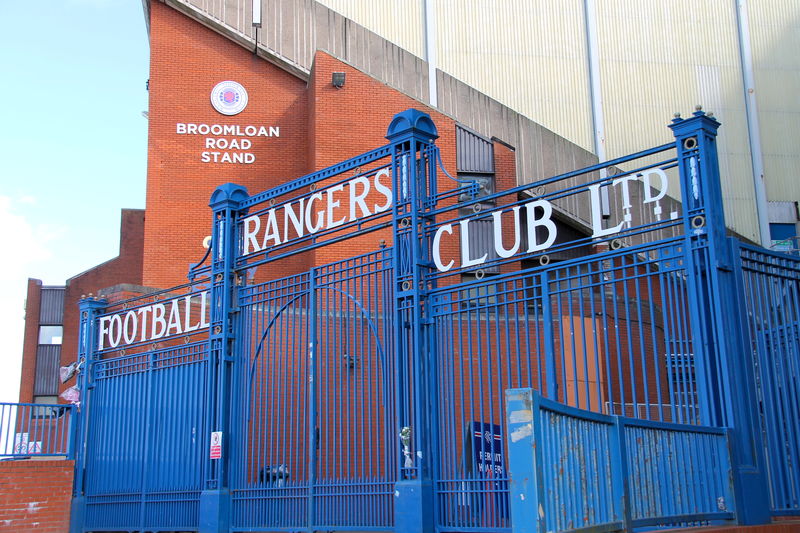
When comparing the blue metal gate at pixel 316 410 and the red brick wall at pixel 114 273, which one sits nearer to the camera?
the blue metal gate at pixel 316 410

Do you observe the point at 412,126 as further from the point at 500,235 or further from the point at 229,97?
the point at 229,97

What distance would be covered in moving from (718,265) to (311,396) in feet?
16.4

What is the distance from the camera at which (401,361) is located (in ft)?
29.6

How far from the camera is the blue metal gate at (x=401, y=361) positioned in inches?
288

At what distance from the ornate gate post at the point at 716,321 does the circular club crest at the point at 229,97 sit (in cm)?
1906

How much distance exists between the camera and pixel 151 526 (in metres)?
12.4

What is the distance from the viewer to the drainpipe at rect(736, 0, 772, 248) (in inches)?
1347

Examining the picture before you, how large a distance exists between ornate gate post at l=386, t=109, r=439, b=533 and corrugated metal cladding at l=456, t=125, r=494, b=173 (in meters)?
13.6

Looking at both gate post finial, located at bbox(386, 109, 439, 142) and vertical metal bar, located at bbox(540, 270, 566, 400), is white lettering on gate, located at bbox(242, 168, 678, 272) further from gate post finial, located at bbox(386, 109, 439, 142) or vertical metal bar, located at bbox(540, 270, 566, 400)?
gate post finial, located at bbox(386, 109, 439, 142)

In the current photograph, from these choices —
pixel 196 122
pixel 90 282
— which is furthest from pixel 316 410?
pixel 90 282

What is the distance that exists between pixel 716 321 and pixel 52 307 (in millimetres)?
40098

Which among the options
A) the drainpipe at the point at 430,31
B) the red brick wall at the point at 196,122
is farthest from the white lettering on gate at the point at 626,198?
the drainpipe at the point at 430,31

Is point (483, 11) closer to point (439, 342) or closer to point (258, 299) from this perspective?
point (258, 299)

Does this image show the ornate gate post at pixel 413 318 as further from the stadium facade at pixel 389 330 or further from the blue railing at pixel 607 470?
the blue railing at pixel 607 470
